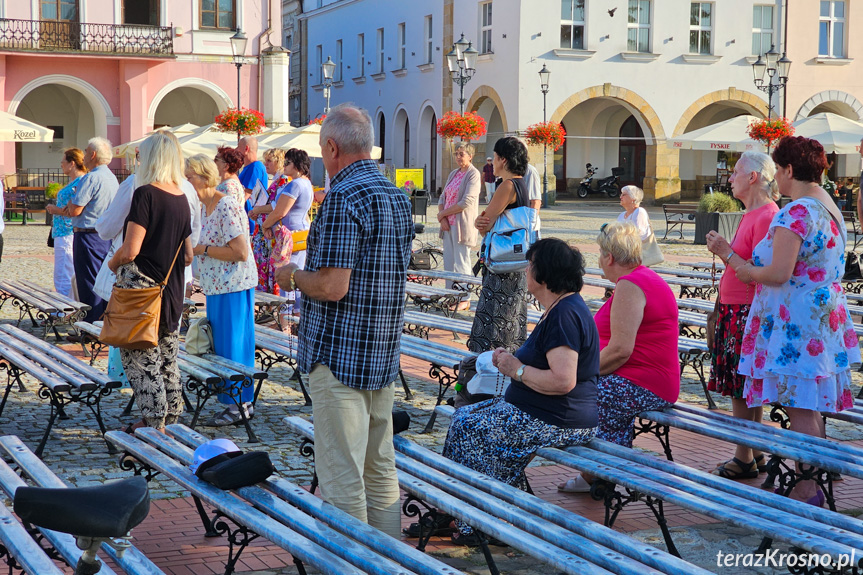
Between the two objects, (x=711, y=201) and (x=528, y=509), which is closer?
(x=528, y=509)

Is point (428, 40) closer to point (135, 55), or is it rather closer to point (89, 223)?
point (135, 55)

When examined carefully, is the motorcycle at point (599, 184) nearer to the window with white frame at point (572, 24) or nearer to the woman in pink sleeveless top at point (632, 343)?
the window with white frame at point (572, 24)

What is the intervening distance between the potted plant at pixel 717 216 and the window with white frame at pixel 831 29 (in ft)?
61.2

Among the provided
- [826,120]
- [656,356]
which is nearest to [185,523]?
[656,356]

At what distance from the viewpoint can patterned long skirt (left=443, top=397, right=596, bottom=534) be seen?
171 inches

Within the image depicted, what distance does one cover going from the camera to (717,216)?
65.0ft

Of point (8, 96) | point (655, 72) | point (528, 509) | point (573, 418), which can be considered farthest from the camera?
point (655, 72)

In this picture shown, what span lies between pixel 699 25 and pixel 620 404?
33.3 metres

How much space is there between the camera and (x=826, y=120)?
2519cm

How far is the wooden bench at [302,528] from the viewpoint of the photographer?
321 centimetres

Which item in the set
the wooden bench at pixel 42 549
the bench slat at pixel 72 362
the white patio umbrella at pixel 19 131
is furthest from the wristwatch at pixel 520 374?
the white patio umbrella at pixel 19 131

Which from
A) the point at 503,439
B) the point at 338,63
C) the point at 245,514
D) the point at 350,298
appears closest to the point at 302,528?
the point at 245,514

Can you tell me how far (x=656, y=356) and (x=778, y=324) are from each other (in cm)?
58

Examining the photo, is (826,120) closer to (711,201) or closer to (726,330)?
(711,201)
